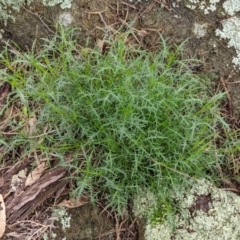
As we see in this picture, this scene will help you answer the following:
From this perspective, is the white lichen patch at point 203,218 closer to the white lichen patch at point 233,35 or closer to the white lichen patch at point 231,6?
the white lichen patch at point 233,35

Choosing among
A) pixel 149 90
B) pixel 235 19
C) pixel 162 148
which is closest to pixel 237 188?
pixel 162 148

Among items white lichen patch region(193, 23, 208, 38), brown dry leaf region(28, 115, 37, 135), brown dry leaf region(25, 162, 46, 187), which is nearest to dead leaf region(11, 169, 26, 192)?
brown dry leaf region(25, 162, 46, 187)

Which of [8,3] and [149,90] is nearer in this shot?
[149,90]

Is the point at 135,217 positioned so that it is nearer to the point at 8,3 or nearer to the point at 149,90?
the point at 149,90

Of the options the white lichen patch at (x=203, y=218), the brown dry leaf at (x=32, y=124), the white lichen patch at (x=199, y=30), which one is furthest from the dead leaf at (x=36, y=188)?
the white lichen patch at (x=199, y=30)

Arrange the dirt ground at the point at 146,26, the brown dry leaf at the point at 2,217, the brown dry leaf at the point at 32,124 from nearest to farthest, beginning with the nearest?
1. the brown dry leaf at the point at 2,217
2. the brown dry leaf at the point at 32,124
3. the dirt ground at the point at 146,26
